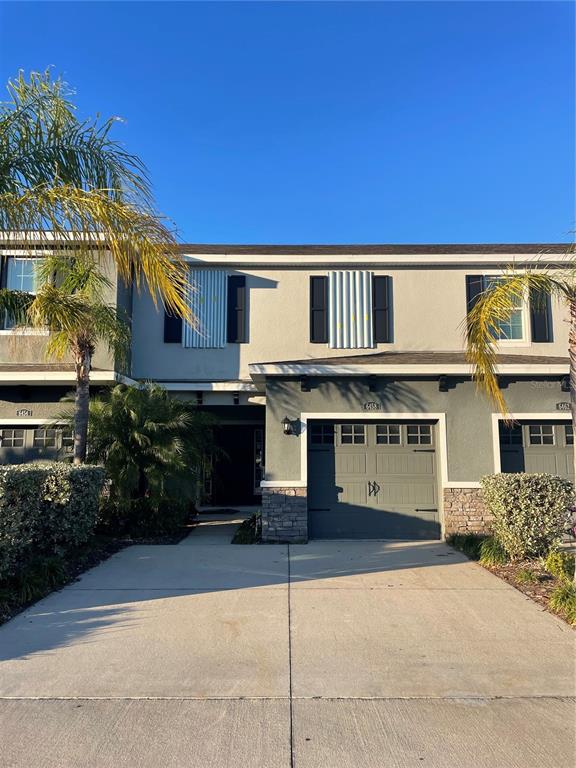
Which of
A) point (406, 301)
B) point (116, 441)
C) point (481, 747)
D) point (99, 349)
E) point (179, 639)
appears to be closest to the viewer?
point (481, 747)

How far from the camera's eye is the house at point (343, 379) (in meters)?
11.2

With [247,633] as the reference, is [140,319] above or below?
above

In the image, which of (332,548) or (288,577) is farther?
(332,548)

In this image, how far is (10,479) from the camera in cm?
677

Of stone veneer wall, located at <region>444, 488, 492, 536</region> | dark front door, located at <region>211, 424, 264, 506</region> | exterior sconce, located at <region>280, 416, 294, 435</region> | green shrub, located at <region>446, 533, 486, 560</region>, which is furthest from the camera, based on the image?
dark front door, located at <region>211, 424, 264, 506</region>

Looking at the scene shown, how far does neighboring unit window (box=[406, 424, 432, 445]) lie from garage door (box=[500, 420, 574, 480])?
1434 mm

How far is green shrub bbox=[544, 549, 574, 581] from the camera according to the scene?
302 inches

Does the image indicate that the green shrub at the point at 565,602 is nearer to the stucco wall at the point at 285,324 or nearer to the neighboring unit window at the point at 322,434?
the neighboring unit window at the point at 322,434

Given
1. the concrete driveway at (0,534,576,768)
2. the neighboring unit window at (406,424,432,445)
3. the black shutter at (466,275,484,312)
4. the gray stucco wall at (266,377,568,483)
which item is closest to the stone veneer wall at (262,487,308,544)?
the gray stucco wall at (266,377,568,483)

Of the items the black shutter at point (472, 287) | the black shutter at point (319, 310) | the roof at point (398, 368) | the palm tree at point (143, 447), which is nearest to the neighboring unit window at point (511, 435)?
the roof at point (398, 368)

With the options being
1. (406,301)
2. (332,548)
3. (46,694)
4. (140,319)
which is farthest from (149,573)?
(406,301)

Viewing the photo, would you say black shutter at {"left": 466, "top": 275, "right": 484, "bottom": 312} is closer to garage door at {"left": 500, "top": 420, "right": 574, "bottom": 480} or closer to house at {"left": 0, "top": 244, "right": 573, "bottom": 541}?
house at {"left": 0, "top": 244, "right": 573, "bottom": 541}

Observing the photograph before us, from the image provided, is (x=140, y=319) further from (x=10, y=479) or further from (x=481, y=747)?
(x=481, y=747)

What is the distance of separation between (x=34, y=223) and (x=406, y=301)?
33.4 feet
